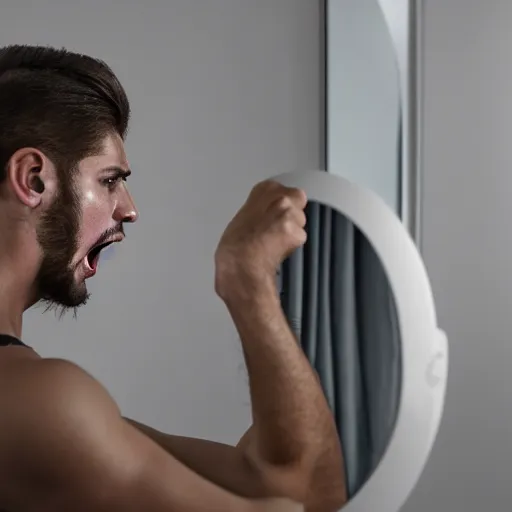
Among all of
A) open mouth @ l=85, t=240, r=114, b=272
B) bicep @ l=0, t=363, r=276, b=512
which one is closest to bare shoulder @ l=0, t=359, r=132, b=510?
bicep @ l=0, t=363, r=276, b=512

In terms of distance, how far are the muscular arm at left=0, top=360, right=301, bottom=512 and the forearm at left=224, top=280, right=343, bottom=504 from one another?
0.03m

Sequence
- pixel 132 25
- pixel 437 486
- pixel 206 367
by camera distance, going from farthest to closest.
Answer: pixel 437 486 < pixel 132 25 < pixel 206 367

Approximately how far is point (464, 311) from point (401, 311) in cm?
57

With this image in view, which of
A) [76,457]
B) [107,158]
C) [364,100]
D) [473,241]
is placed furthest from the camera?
[473,241]

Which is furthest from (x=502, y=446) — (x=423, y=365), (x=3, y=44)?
(x=3, y=44)

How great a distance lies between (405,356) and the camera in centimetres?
55

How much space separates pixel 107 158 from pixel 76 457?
0.22m

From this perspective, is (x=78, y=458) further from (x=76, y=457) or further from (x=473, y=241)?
(x=473, y=241)

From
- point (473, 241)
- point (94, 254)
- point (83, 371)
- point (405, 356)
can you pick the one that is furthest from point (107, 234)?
point (473, 241)

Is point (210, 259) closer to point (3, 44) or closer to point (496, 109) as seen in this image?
point (3, 44)

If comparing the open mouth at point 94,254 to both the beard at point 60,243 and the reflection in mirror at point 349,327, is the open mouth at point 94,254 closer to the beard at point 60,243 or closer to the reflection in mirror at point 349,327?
the beard at point 60,243

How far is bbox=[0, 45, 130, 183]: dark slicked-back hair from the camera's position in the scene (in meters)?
0.57

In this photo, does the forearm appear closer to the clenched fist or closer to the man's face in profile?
the clenched fist

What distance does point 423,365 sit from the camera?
545mm
